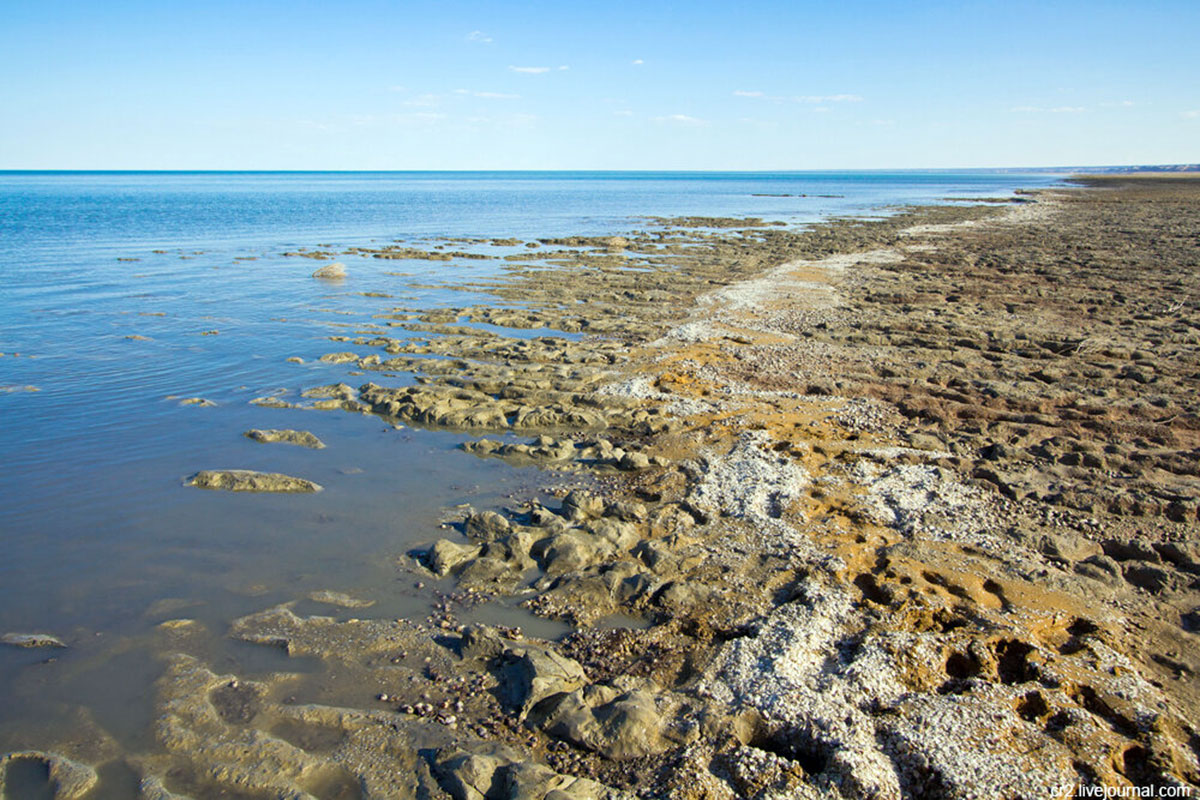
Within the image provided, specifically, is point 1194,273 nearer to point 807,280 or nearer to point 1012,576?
point 807,280

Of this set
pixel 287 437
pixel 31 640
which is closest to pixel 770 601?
pixel 31 640

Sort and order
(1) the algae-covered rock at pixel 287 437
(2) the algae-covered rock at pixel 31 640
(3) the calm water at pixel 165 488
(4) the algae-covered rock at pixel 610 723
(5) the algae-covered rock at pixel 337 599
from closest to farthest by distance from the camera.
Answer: (4) the algae-covered rock at pixel 610 723
(2) the algae-covered rock at pixel 31 640
(3) the calm water at pixel 165 488
(5) the algae-covered rock at pixel 337 599
(1) the algae-covered rock at pixel 287 437

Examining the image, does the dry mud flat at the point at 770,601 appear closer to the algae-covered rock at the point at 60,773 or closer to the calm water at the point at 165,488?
the algae-covered rock at the point at 60,773

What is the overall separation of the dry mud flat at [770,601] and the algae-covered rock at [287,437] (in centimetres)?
141

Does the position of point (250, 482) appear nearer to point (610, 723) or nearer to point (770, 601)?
point (610, 723)

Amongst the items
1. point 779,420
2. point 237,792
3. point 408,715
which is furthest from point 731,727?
point 779,420

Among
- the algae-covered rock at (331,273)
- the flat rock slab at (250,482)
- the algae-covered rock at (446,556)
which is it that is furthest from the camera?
the algae-covered rock at (331,273)

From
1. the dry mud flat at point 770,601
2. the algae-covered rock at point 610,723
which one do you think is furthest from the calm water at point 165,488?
the algae-covered rock at point 610,723

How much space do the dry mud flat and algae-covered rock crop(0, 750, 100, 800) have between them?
0.09ft

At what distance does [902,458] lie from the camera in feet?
34.7

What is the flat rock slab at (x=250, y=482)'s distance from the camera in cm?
1009

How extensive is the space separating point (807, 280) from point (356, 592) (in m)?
23.3

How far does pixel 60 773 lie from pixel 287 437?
7.14 meters

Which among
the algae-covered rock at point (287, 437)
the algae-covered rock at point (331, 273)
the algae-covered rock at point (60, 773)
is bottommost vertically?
the algae-covered rock at point (60, 773)
